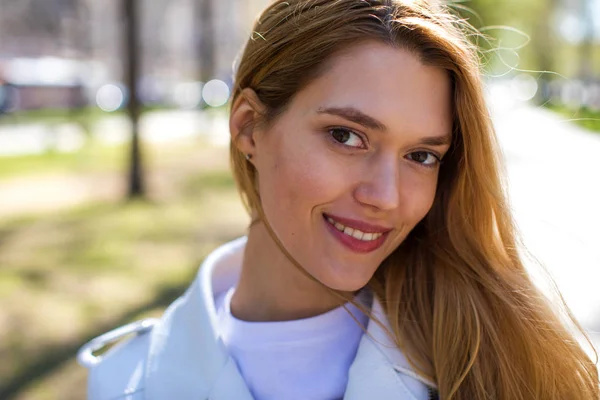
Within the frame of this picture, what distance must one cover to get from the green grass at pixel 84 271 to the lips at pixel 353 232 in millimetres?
2652

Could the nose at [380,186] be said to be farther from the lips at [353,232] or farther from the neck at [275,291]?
the neck at [275,291]

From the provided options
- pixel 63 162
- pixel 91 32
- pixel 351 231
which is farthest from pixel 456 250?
pixel 91 32

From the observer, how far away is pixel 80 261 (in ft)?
20.1

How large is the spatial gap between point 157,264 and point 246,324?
14.2 ft

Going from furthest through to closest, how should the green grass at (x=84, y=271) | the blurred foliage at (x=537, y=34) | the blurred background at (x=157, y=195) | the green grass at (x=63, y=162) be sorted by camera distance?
the green grass at (x=63, y=162) → the green grass at (x=84, y=271) → the blurred background at (x=157, y=195) → the blurred foliage at (x=537, y=34)

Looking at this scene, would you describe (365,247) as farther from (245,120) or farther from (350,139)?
(245,120)

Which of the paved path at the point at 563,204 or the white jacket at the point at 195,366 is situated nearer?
the white jacket at the point at 195,366

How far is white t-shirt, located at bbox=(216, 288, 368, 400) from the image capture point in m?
1.76

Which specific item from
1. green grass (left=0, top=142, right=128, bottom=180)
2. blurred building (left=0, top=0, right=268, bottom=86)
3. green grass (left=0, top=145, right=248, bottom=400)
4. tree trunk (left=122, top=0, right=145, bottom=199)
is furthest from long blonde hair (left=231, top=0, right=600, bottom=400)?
blurred building (left=0, top=0, right=268, bottom=86)

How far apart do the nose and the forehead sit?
0.09 m

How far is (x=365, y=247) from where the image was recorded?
5.70 feet

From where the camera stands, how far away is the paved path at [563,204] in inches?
165

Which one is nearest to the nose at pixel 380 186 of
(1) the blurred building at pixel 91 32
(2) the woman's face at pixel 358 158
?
(2) the woman's face at pixel 358 158

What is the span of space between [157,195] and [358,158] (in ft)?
26.6
